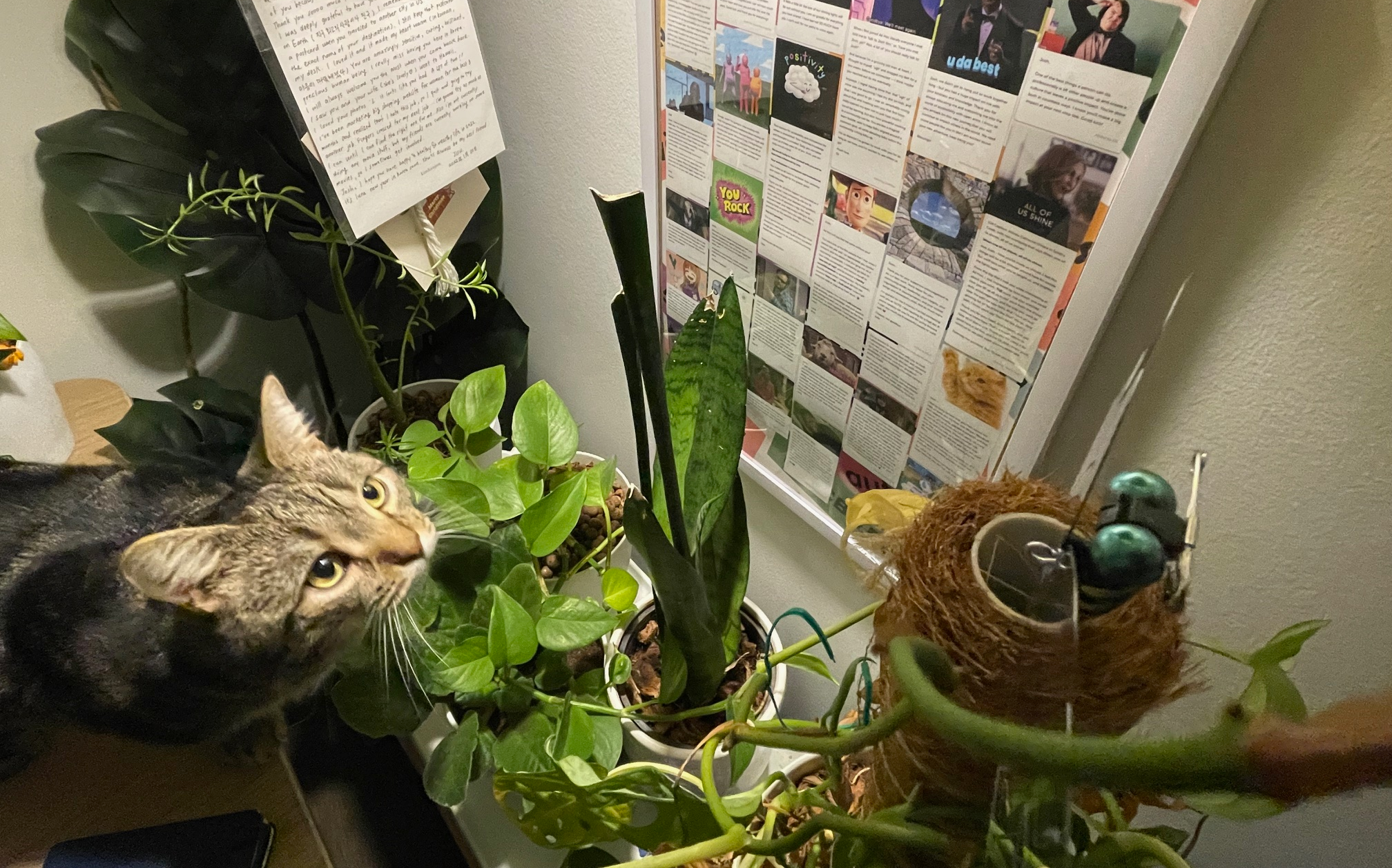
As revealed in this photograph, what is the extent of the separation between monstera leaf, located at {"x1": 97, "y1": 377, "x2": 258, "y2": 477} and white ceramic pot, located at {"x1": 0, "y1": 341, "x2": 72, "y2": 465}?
0.06 m

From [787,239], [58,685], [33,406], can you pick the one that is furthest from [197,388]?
[787,239]

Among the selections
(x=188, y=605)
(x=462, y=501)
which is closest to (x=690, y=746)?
(x=462, y=501)

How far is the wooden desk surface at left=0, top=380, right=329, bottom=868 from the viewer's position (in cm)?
53

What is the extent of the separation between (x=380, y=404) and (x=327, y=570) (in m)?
0.38

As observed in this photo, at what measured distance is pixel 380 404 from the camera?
0.90 metres

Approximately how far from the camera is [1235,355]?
0.39 m

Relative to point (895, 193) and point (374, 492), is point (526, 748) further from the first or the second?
point (895, 193)

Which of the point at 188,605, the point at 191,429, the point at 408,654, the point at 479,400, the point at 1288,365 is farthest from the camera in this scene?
the point at 191,429

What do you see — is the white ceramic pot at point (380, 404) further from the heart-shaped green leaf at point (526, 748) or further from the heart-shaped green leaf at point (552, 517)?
the heart-shaped green leaf at point (526, 748)

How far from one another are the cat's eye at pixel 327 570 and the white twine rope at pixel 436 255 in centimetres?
33

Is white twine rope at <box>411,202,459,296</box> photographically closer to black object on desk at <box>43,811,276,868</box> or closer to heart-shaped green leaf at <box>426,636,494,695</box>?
heart-shaped green leaf at <box>426,636,494,695</box>

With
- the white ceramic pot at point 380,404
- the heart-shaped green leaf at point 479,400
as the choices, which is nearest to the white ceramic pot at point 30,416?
the white ceramic pot at point 380,404

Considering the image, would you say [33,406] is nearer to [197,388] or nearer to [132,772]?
[197,388]

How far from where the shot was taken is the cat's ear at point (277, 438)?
604 mm
